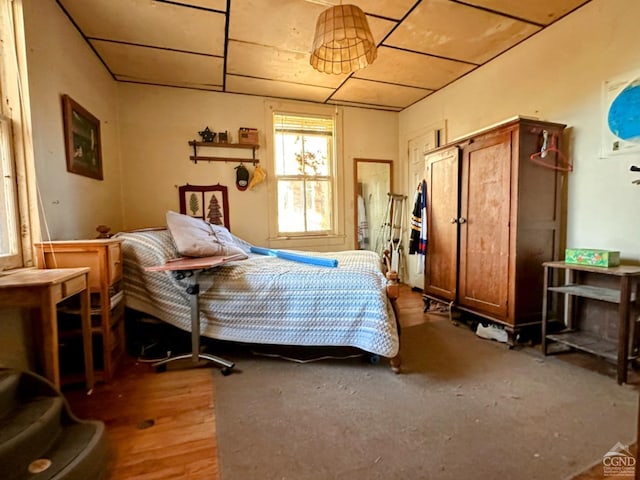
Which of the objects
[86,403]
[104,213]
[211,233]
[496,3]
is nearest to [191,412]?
[86,403]

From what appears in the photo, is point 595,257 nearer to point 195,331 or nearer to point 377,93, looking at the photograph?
point 195,331

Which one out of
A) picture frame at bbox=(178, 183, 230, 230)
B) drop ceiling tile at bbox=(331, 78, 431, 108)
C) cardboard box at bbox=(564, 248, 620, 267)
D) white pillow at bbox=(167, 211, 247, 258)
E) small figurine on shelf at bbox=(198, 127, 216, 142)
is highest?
drop ceiling tile at bbox=(331, 78, 431, 108)

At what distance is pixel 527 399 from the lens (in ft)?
5.60

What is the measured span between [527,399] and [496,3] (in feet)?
9.04

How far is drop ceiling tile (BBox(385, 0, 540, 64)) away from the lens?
7.72 feet

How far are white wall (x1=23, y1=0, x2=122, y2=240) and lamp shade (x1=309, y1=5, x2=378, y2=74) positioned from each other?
A: 1.76m

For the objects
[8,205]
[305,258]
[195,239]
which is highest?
[8,205]

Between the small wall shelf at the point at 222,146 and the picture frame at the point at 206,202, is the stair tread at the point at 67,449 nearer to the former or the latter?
the picture frame at the point at 206,202

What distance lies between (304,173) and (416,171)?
1.61 m

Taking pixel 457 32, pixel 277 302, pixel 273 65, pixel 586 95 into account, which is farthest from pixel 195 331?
pixel 586 95

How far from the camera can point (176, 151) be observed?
3660 mm

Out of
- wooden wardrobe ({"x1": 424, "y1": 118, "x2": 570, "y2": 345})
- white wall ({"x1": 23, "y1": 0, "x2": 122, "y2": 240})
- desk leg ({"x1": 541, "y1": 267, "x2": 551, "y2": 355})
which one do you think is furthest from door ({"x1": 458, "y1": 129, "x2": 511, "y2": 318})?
white wall ({"x1": 23, "y1": 0, "x2": 122, "y2": 240})

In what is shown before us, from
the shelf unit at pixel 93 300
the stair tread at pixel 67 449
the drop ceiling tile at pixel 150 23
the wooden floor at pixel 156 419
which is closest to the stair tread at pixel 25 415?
the stair tread at pixel 67 449

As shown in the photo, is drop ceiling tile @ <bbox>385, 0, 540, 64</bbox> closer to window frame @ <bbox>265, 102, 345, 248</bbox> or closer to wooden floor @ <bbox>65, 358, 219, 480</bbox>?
window frame @ <bbox>265, 102, 345, 248</bbox>
